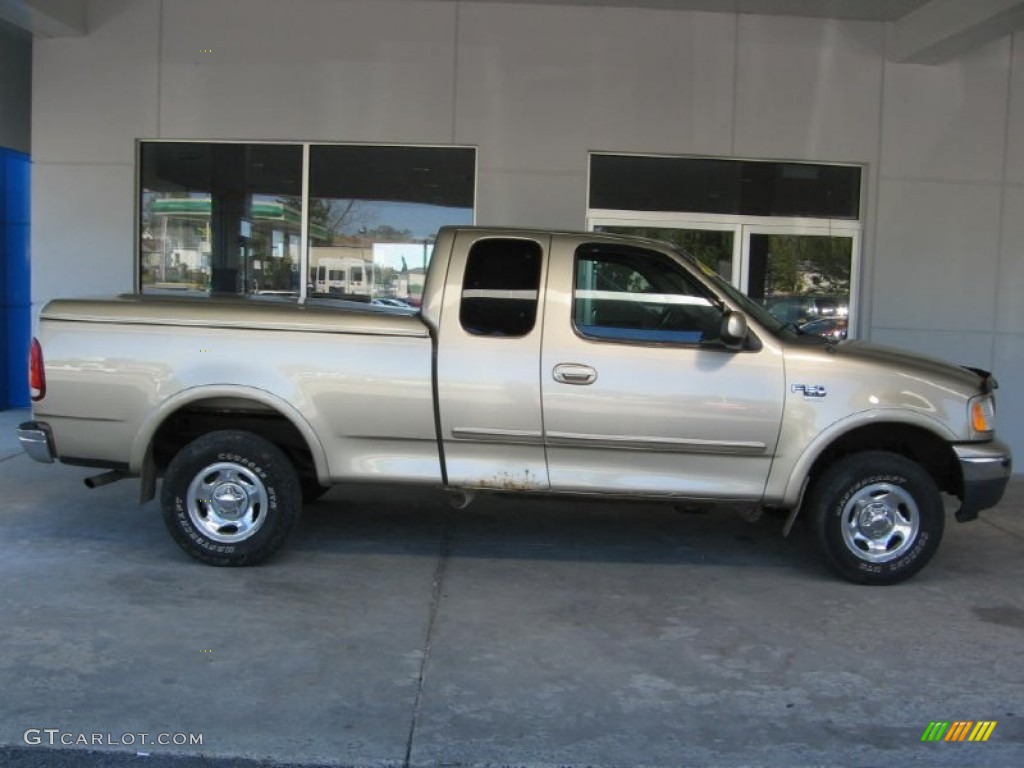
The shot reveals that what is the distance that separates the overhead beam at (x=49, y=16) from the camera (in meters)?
8.58

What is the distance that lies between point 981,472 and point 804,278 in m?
4.53

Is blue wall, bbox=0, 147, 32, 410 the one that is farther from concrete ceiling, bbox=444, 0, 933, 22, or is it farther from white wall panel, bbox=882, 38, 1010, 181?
white wall panel, bbox=882, 38, 1010, 181

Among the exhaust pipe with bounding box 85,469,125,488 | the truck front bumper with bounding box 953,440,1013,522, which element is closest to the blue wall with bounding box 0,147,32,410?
the exhaust pipe with bounding box 85,469,125,488

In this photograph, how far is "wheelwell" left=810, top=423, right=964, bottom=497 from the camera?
5750 mm

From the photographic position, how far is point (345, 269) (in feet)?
32.1

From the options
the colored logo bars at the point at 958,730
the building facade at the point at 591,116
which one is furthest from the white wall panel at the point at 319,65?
the colored logo bars at the point at 958,730

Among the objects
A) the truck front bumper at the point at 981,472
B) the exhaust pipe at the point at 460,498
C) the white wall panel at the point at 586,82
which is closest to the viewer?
the truck front bumper at the point at 981,472

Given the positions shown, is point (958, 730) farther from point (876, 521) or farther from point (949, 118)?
point (949, 118)

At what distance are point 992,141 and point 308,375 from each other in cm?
779

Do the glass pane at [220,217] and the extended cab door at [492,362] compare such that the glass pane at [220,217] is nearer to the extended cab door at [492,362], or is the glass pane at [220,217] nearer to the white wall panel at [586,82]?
the white wall panel at [586,82]

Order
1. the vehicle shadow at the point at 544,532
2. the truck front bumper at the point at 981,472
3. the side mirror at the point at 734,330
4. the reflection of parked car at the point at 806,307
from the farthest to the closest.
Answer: the reflection of parked car at the point at 806,307 → the vehicle shadow at the point at 544,532 → the truck front bumper at the point at 981,472 → the side mirror at the point at 734,330

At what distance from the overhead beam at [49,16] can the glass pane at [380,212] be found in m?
2.57

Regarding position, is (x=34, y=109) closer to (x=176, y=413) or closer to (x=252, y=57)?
(x=252, y=57)

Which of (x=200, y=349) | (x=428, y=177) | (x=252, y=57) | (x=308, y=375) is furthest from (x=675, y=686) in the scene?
(x=252, y=57)
